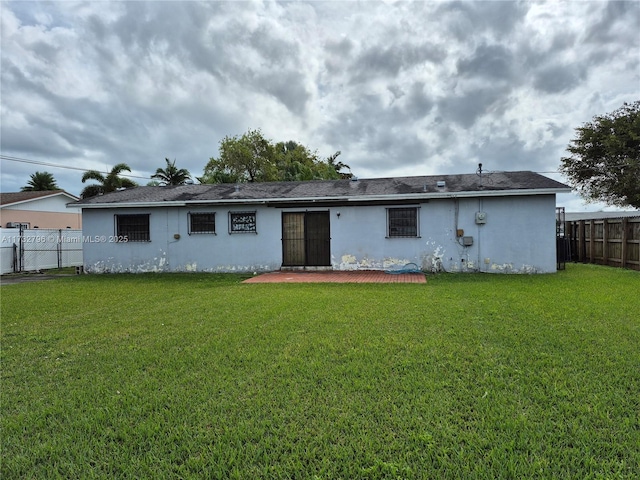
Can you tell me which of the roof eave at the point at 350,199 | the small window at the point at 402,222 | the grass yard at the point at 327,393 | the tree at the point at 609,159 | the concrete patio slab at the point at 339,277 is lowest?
the grass yard at the point at 327,393

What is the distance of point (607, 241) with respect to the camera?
512 inches

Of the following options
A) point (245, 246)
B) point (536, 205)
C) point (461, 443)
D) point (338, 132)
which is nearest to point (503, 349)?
point (461, 443)

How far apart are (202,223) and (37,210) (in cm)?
1916

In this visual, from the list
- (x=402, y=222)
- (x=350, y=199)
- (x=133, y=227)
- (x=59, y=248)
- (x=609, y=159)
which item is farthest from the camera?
(x=609, y=159)

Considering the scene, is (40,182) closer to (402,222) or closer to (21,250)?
(21,250)

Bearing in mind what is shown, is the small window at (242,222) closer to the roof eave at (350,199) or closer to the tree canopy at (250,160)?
the roof eave at (350,199)

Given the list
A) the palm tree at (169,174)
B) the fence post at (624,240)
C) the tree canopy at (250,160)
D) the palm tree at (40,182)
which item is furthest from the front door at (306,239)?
the palm tree at (40,182)

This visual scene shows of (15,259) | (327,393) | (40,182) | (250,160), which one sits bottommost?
(327,393)

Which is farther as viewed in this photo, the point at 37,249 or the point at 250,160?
the point at 250,160

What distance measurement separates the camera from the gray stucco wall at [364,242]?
11.1m

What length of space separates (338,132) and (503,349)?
2010 centimetres

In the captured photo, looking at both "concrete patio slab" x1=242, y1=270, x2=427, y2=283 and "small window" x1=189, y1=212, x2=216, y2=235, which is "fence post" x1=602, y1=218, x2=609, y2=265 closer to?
"concrete patio slab" x1=242, y1=270, x2=427, y2=283

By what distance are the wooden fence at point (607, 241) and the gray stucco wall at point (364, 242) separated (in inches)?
127

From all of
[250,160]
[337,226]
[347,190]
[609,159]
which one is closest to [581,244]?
[609,159]
